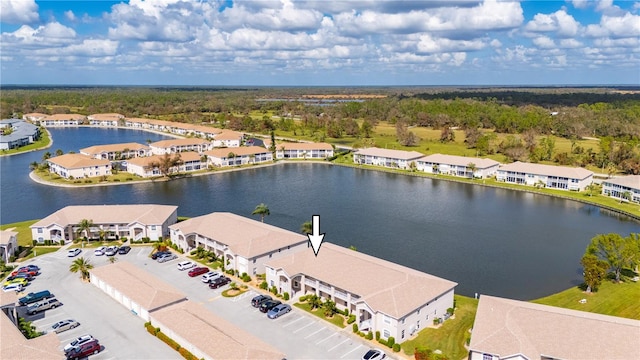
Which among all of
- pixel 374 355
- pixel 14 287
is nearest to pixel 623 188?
pixel 374 355

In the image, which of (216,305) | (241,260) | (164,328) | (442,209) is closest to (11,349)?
(164,328)

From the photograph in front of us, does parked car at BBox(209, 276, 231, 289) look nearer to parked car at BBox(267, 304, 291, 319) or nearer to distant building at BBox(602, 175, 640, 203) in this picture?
parked car at BBox(267, 304, 291, 319)

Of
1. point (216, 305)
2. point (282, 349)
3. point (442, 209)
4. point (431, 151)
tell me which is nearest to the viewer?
point (282, 349)

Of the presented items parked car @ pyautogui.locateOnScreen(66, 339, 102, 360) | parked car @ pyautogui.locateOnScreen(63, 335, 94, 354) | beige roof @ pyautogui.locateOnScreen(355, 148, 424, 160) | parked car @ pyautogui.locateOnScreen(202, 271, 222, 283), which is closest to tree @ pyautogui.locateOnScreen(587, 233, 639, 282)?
parked car @ pyautogui.locateOnScreen(202, 271, 222, 283)

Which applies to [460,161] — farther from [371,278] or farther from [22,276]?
[22,276]

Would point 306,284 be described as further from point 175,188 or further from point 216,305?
point 175,188

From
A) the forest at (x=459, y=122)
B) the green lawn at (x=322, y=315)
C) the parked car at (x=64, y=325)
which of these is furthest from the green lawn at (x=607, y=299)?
the forest at (x=459, y=122)
